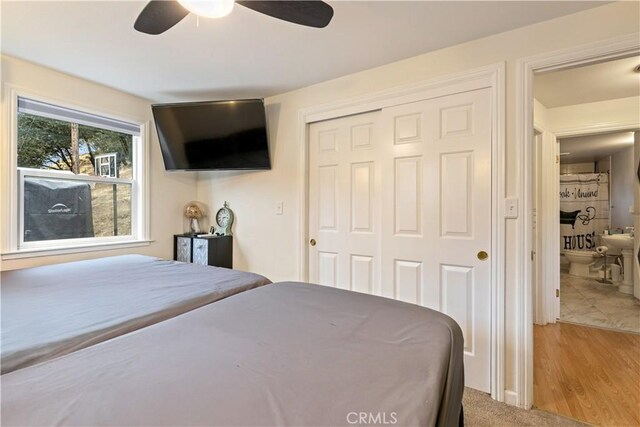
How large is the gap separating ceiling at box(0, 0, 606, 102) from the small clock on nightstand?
1260 mm

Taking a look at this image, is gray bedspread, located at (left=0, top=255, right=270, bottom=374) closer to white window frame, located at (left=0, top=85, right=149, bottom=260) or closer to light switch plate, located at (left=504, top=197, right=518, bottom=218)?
white window frame, located at (left=0, top=85, right=149, bottom=260)

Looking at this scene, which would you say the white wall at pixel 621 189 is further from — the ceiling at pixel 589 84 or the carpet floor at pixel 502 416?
the carpet floor at pixel 502 416

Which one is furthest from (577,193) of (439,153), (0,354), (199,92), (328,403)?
(0,354)

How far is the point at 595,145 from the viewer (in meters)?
4.62

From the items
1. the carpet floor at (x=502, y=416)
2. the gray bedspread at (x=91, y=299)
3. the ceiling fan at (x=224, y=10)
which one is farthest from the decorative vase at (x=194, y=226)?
the carpet floor at (x=502, y=416)

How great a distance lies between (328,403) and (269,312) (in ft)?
1.80

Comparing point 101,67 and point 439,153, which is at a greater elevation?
point 101,67

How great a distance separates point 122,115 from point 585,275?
683 cm

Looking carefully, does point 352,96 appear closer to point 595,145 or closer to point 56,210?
point 56,210

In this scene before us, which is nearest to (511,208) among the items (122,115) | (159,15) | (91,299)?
(159,15)

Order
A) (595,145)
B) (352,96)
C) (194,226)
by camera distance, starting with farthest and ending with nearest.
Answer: (595,145), (194,226), (352,96)

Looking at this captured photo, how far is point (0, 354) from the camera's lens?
832 millimetres

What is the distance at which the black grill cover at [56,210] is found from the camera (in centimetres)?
233

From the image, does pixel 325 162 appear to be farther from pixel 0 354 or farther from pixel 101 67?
pixel 0 354
